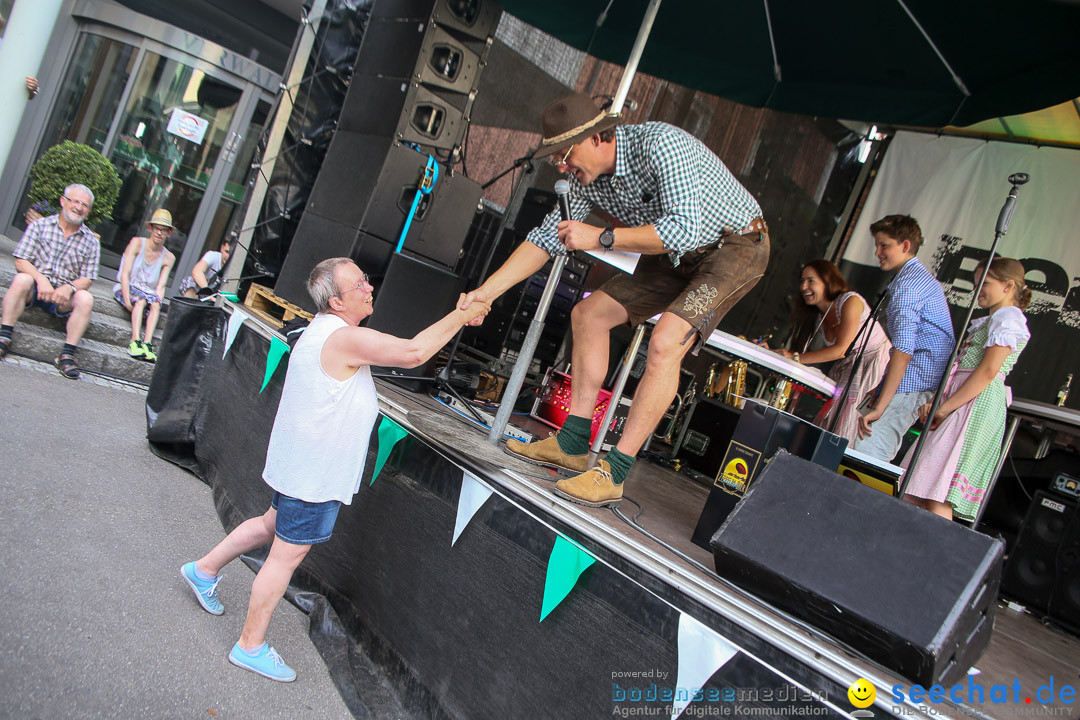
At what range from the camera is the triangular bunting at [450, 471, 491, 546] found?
210cm

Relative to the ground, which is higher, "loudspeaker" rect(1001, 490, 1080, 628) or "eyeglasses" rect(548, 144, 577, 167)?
"eyeglasses" rect(548, 144, 577, 167)

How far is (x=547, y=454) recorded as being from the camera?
2.52 m

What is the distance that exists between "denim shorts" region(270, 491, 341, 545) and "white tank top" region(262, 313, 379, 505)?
48mm

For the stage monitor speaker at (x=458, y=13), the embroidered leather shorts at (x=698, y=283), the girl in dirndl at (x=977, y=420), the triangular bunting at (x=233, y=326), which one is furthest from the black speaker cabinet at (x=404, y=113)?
the girl in dirndl at (x=977, y=420)

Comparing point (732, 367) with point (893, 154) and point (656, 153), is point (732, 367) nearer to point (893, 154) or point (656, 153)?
point (656, 153)

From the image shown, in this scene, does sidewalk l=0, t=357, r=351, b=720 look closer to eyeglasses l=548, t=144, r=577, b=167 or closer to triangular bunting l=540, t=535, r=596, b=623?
triangular bunting l=540, t=535, r=596, b=623

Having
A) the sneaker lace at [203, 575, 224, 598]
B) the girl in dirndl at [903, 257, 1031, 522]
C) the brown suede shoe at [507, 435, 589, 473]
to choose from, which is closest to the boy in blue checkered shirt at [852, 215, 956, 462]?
the girl in dirndl at [903, 257, 1031, 522]

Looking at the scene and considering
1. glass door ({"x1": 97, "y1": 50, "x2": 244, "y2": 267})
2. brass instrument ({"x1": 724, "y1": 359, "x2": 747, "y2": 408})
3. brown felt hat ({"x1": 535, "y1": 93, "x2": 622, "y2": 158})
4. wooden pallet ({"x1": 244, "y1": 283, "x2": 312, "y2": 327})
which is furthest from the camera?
glass door ({"x1": 97, "y1": 50, "x2": 244, "y2": 267})

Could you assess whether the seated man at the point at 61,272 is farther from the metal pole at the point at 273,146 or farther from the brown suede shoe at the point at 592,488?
the brown suede shoe at the point at 592,488

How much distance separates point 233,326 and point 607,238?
2.35 metres

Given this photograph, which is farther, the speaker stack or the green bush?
the green bush

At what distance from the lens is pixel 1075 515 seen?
3307mm

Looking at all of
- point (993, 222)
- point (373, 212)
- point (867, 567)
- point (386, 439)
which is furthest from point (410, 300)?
point (993, 222)

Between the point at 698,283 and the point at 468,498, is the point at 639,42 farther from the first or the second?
the point at 468,498
